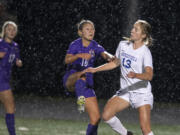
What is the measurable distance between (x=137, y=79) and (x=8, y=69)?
1875 millimetres

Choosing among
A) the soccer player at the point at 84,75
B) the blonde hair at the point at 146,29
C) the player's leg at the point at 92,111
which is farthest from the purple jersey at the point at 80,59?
the blonde hair at the point at 146,29

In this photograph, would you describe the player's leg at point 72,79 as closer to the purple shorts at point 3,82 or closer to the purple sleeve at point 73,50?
the purple sleeve at point 73,50

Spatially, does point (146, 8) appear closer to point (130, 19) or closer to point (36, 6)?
point (130, 19)

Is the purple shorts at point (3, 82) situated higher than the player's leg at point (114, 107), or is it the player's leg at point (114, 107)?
the purple shorts at point (3, 82)

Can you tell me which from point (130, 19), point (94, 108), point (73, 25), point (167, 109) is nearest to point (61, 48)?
point (73, 25)

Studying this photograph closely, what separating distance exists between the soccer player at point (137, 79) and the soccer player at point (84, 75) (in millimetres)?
344

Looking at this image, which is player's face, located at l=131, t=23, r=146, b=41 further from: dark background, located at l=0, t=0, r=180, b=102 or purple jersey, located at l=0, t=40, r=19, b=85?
dark background, located at l=0, t=0, r=180, b=102

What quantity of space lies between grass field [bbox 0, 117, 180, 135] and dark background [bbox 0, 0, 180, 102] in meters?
3.24

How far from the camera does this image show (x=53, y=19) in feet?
45.5

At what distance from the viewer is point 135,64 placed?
7.02m

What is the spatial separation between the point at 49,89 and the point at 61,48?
1183 millimetres

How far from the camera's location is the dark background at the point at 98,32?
44.7 feet

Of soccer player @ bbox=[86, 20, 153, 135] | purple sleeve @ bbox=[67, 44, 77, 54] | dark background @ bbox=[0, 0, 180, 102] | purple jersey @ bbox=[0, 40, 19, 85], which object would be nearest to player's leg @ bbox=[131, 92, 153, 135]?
soccer player @ bbox=[86, 20, 153, 135]

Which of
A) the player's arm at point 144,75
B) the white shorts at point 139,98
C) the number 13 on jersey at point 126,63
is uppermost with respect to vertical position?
the number 13 on jersey at point 126,63
